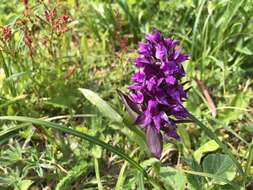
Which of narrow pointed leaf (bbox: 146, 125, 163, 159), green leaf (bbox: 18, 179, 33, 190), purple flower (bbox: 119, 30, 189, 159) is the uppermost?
purple flower (bbox: 119, 30, 189, 159)

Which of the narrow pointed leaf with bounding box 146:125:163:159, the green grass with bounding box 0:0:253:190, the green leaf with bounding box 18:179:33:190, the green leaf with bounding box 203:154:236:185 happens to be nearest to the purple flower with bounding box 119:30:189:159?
the narrow pointed leaf with bounding box 146:125:163:159

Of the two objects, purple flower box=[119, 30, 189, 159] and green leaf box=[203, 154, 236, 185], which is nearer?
purple flower box=[119, 30, 189, 159]

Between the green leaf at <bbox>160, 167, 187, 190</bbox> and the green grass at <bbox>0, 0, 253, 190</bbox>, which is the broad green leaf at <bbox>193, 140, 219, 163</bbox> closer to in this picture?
the green grass at <bbox>0, 0, 253, 190</bbox>

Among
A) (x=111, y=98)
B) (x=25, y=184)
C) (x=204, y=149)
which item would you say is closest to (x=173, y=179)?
(x=204, y=149)

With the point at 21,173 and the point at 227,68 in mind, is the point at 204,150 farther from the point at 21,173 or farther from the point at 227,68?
the point at 21,173

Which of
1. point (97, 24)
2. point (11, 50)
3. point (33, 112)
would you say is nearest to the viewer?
point (11, 50)

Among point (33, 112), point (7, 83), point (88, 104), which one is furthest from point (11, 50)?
point (88, 104)

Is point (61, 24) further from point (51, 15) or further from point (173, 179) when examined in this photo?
point (173, 179)

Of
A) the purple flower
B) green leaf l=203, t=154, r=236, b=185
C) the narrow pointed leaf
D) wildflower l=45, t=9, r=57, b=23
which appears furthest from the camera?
wildflower l=45, t=9, r=57, b=23
